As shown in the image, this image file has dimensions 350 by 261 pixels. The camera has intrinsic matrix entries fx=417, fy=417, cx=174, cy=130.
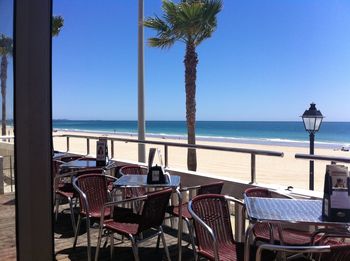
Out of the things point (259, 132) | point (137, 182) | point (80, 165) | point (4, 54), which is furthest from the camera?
point (259, 132)

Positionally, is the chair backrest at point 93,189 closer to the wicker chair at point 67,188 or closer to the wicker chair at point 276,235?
the wicker chair at point 67,188

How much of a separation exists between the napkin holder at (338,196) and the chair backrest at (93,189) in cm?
217

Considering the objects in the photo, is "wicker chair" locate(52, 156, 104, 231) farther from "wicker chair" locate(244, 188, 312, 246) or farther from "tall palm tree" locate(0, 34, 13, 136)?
"tall palm tree" locate(0, 34, 13, 136)

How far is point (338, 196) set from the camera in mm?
2344

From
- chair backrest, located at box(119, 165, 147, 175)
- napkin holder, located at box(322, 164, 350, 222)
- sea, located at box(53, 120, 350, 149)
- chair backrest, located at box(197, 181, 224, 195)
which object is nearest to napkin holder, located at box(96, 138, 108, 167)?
chair backrest, located at box(119, 165, 147, 175)

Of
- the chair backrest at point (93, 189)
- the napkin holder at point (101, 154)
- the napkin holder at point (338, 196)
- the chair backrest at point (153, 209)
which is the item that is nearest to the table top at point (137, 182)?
the chair backrest at point (93, 189)

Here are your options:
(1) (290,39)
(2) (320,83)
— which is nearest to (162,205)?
(1) (290,39)

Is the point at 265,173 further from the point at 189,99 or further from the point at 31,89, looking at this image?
the point at 31,89

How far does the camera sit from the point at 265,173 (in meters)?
16.5

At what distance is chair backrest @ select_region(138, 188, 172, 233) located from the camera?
312cm

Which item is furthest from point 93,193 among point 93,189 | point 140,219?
point 140,219

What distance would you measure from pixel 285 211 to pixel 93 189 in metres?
1.96

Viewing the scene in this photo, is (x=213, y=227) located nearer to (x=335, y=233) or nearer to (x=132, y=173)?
→ (x=335, y=233)

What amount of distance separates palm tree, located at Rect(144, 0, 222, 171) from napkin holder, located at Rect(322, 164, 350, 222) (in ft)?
27.4
